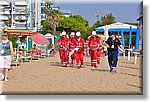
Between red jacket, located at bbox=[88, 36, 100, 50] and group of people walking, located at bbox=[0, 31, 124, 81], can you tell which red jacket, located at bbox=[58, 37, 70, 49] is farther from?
red jacket, located at bbox=[88, 36, 100, 50]

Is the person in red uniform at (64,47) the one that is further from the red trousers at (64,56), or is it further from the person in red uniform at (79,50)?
the person in red uniform at (79,50)

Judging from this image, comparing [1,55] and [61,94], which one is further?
[1,55]

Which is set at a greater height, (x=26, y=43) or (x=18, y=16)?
(x=18, y=16)

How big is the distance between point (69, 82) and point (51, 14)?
149ft

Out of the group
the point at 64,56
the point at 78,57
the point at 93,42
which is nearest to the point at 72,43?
the point at 78,57

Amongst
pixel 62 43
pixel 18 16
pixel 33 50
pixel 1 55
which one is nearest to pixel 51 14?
pixel 18 16

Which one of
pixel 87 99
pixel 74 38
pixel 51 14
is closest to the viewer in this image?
pixel 87 99

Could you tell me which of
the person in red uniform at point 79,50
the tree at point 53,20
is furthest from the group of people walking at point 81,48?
the tree at point 53,20

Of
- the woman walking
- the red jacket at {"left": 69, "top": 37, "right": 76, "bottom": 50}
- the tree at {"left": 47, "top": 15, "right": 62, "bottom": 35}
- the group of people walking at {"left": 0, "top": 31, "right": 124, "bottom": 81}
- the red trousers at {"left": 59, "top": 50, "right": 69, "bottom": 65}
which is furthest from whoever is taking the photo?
the tree at {"left": 47, "top": 15, "right": 62, "bottom": 35}

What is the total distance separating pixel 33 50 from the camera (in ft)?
68.2

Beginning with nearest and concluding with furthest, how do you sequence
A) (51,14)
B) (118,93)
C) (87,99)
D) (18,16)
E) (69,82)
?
(87,99)
(118,93)
(69,82)
(18,16)
(51,14)

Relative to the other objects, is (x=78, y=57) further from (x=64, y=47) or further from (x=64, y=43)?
(x=64, y=43)

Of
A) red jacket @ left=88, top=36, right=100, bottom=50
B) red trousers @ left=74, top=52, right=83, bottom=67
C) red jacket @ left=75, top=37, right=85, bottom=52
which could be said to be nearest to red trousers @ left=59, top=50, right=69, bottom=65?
red trousers @ left=74, top=52, right=83, bottom=67

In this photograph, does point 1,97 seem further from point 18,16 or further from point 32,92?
point 18,16
